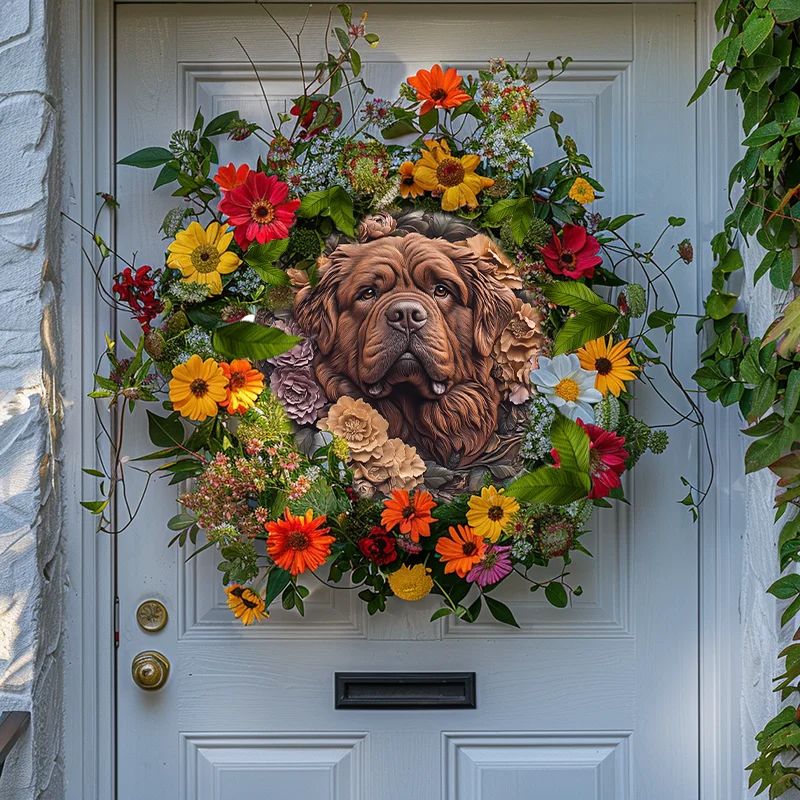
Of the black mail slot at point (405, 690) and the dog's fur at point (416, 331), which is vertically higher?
the dog's fur at point (416, 331)

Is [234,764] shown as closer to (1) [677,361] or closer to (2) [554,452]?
(2) [554,452]

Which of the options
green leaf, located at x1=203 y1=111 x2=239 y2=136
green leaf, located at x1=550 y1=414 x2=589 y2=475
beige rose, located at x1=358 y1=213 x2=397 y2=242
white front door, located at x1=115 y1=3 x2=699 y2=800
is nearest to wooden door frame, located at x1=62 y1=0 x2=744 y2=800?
white front door, located at x1=115 y1=3 x2=699 y2=800

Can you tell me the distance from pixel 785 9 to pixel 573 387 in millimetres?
570

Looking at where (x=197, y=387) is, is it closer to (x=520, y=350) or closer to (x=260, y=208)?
(x=260, y=208)

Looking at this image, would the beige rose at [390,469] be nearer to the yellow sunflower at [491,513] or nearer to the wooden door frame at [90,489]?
the yellow sunflower at [491,513]

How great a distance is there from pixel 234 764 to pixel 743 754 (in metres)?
0.83

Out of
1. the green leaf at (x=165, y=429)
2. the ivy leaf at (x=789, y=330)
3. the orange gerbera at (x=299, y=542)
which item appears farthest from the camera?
the green leaf at (x=165, y=429)

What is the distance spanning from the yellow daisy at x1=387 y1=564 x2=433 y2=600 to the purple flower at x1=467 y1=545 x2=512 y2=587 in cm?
7

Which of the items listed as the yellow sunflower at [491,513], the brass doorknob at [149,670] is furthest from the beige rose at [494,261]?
the brass doorknob at [149,670]

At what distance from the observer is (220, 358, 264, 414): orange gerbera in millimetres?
1195

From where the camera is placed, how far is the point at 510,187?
1.23 metres

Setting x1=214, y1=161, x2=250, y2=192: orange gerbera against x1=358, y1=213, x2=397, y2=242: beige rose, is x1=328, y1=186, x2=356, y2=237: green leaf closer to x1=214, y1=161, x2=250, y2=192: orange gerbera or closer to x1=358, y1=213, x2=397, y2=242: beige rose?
x1=358, y1=213, x2=397, y2=242: beige rose

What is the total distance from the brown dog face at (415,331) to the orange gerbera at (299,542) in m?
0.21

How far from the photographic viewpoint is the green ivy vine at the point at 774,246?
1106 mm
